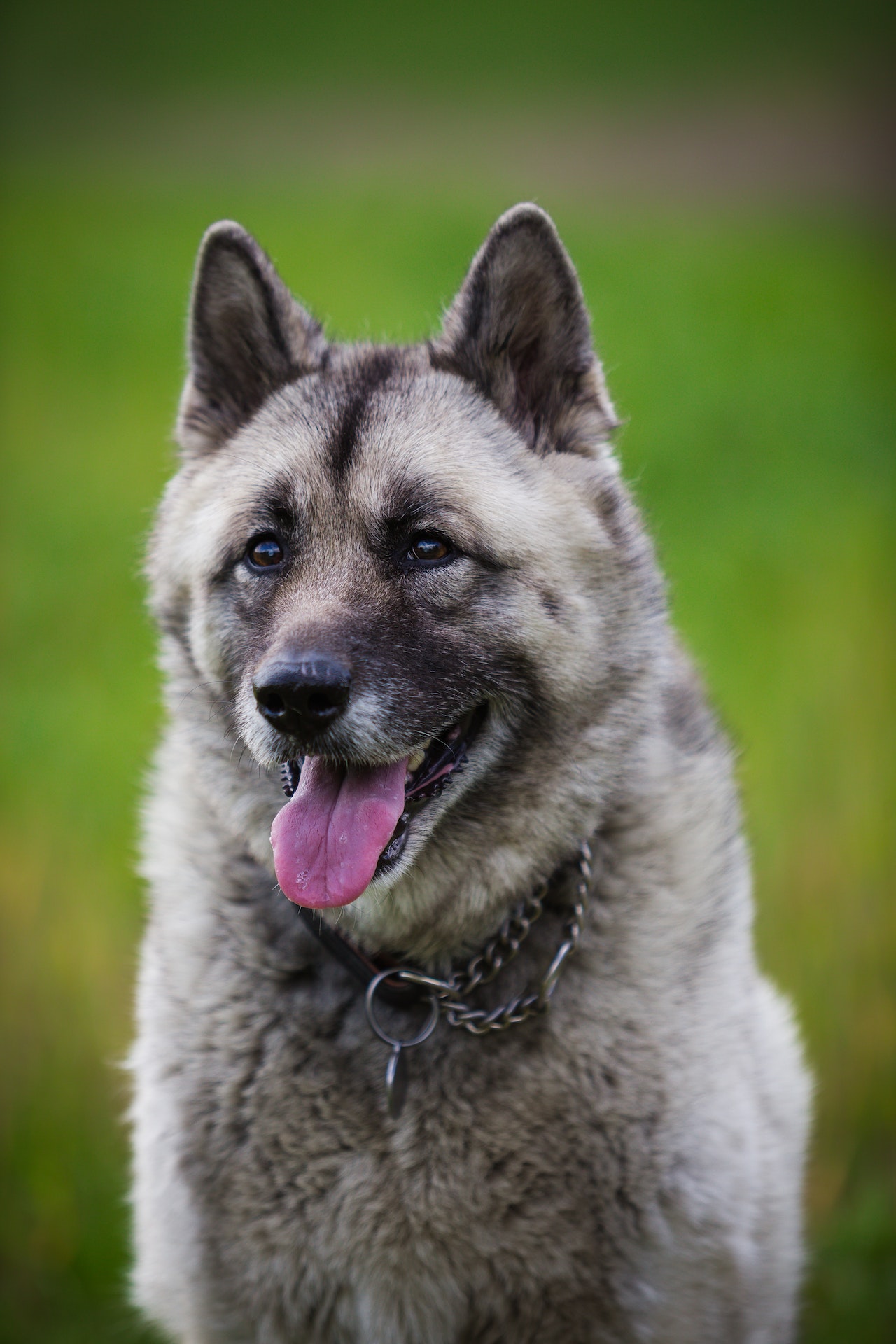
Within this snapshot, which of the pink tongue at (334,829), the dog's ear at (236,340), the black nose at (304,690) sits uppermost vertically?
the dog's ear at (236,340)

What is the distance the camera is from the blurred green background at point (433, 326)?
4262 millimetres

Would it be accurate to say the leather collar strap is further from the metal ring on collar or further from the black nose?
the black nose

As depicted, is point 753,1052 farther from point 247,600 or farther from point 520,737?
point 247,600

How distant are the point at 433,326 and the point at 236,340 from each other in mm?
756

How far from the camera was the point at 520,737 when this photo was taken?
2.73 metres

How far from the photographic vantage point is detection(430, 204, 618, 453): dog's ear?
2.77m

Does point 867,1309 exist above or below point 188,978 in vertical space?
below

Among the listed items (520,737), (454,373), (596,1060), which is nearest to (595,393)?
(454,373)

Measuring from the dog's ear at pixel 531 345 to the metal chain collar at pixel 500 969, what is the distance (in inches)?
42.3

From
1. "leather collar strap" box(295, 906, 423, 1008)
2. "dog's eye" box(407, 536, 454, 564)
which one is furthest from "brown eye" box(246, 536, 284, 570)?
"leather collar strap" box(295, 906, 423, 1008)

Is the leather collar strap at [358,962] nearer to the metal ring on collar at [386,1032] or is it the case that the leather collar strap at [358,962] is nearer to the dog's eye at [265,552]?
the metal ring on collar at [386,1032]

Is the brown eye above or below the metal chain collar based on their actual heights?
above

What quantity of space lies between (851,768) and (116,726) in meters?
3.97

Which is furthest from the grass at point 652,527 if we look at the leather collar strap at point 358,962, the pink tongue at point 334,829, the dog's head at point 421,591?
the leather collar strap at point 358,962
